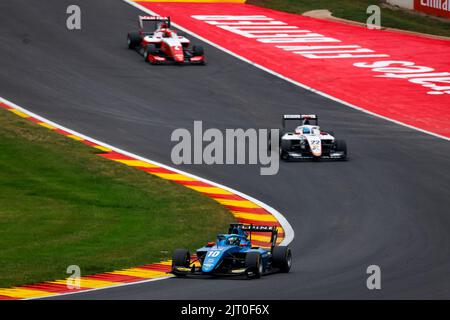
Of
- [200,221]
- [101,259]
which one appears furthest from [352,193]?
[101,259]

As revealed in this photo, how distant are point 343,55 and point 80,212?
81.4ft

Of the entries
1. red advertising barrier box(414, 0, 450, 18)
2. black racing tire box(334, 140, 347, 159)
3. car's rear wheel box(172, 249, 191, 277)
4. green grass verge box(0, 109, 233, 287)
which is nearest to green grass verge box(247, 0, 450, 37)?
red advertising barrier box(414, 0, 450, 18)

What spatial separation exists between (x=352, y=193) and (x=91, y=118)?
476 inches

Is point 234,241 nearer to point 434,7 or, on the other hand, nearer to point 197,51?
point 197,51

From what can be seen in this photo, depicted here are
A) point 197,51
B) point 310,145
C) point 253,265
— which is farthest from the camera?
point 197,51

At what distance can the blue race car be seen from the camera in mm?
22016

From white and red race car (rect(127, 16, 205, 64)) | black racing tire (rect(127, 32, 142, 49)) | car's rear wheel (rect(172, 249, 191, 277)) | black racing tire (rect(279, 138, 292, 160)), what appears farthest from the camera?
black racing tire (rect(127, 32, 142, 49))

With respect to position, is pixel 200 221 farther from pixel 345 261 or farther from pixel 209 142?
pixel 209 142

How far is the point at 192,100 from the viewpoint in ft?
140

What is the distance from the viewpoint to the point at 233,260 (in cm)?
2270

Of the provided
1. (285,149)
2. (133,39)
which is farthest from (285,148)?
(133,39)

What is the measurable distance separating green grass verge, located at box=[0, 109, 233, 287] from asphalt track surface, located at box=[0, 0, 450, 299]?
1.94 metres

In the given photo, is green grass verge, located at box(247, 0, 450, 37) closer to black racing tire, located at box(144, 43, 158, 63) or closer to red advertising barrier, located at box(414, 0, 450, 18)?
red advertising barrier, located at box(414, 0, 450, 18)

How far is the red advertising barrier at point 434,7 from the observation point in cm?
5734
